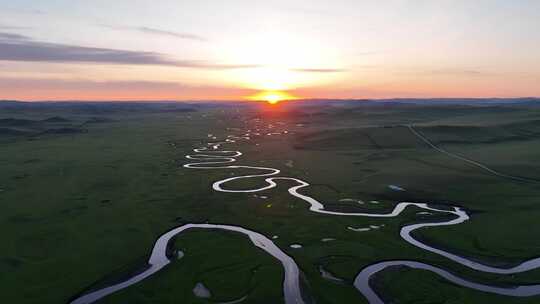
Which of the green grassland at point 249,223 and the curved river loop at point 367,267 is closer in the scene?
the curved river loop at point 367,267

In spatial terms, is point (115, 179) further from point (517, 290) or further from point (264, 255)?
point (517, 290)

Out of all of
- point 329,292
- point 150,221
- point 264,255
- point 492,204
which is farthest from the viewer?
point 492,204

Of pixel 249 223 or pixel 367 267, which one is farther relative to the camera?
pixel 249 223

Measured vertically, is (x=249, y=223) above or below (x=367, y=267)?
above

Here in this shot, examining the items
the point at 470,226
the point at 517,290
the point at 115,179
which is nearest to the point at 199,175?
the point at 115,179

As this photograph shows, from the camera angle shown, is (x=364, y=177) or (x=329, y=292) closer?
(x=329, y=292)

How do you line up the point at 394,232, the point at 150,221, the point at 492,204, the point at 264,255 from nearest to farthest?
the point at 264,255, the point at 394,232, the point at 150,221, the point at 492,204

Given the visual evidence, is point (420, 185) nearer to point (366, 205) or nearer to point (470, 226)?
point (366, 205)

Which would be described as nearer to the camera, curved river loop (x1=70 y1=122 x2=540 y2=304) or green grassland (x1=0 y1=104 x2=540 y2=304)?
curved river loop (x1=70 y1=122 x2=540 y2=304)

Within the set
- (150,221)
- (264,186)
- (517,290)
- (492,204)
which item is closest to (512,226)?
(492,204)
